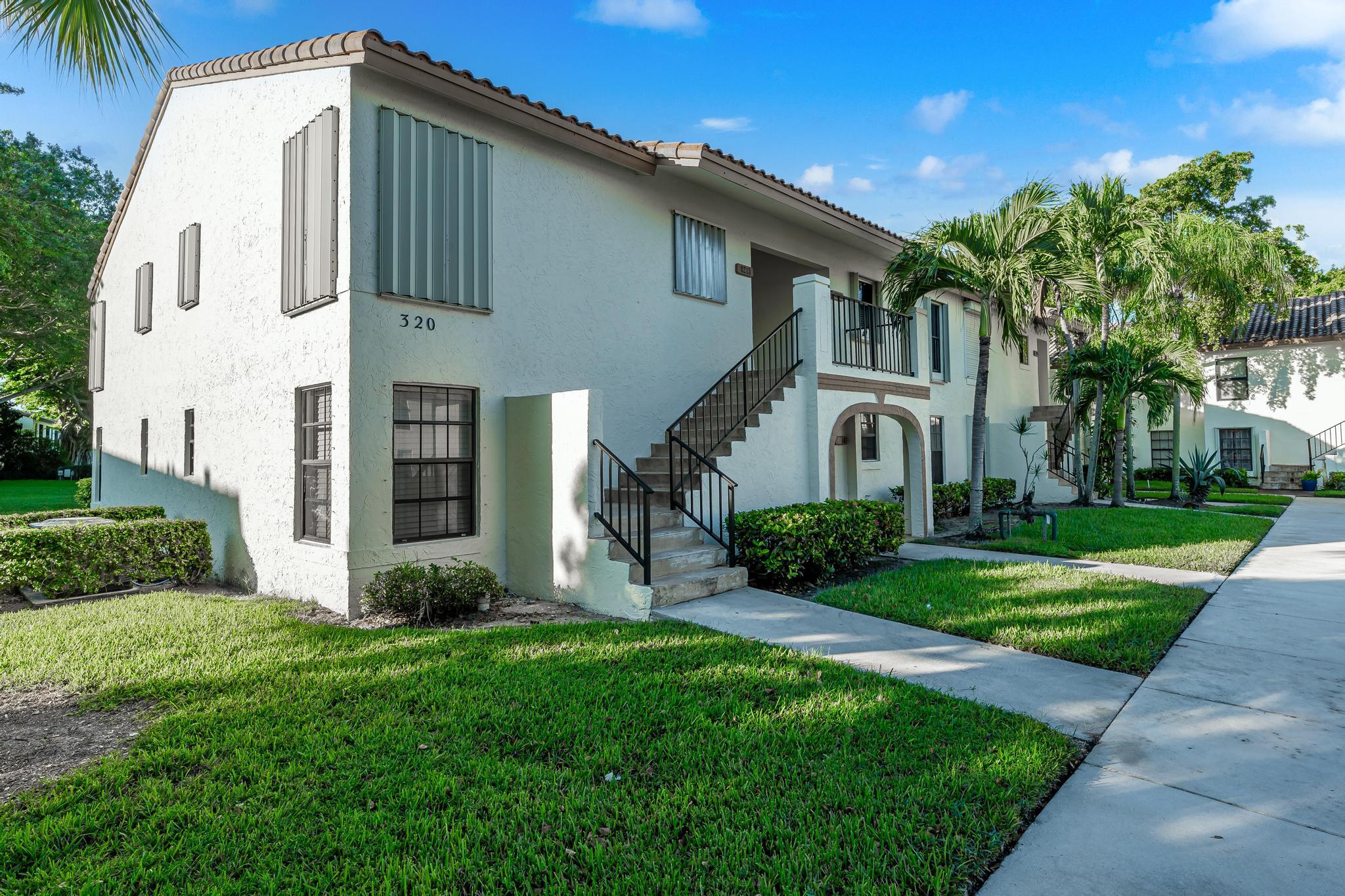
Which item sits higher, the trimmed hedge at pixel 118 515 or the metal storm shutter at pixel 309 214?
the metal storm shutter at pixel 309 214

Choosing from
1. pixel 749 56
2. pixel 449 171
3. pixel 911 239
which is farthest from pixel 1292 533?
pixel 449 171

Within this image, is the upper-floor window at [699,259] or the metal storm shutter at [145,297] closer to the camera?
the upper-floor window at [699,259]

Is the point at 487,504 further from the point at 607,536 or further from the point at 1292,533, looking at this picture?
the point at 1292,533

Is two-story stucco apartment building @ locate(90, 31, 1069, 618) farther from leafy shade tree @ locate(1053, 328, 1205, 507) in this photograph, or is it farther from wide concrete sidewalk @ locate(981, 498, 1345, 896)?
leafy shade tree @ locate(1053, 328, 1205, 507)

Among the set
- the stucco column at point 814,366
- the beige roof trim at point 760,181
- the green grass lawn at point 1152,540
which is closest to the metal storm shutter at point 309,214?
the beige roof trim at point 760,181

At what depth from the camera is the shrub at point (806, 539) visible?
776 cm

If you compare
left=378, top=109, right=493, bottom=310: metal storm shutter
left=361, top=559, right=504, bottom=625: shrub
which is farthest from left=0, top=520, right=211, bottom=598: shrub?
left=378, top=109, right=493, bottom=310: metal storm shutter

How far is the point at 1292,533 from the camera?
40.7 ft

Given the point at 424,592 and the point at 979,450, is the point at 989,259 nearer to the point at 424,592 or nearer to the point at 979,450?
the point at 979,450

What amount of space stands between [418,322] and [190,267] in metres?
5.71

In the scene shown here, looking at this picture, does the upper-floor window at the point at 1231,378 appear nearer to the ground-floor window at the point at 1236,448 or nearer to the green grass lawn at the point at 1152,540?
the ground-floor window at the point at 1236,448

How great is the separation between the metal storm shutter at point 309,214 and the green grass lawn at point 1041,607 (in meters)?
6.24

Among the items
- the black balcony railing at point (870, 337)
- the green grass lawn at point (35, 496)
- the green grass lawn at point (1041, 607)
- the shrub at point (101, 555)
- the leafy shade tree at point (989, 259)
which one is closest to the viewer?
the green grass lawn at point (1041, 607)

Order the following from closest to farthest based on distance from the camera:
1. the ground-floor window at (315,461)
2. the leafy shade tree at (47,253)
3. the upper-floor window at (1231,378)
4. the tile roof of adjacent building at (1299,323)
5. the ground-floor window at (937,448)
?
1. the ground-floor window at (315,461)
2. the ground-floor window at (937,448)
3. the leafy shade tree at (47,253)
4. the tile roof of adjacent building at (1299,323)
5. the upper-floor window at (1231,378)
